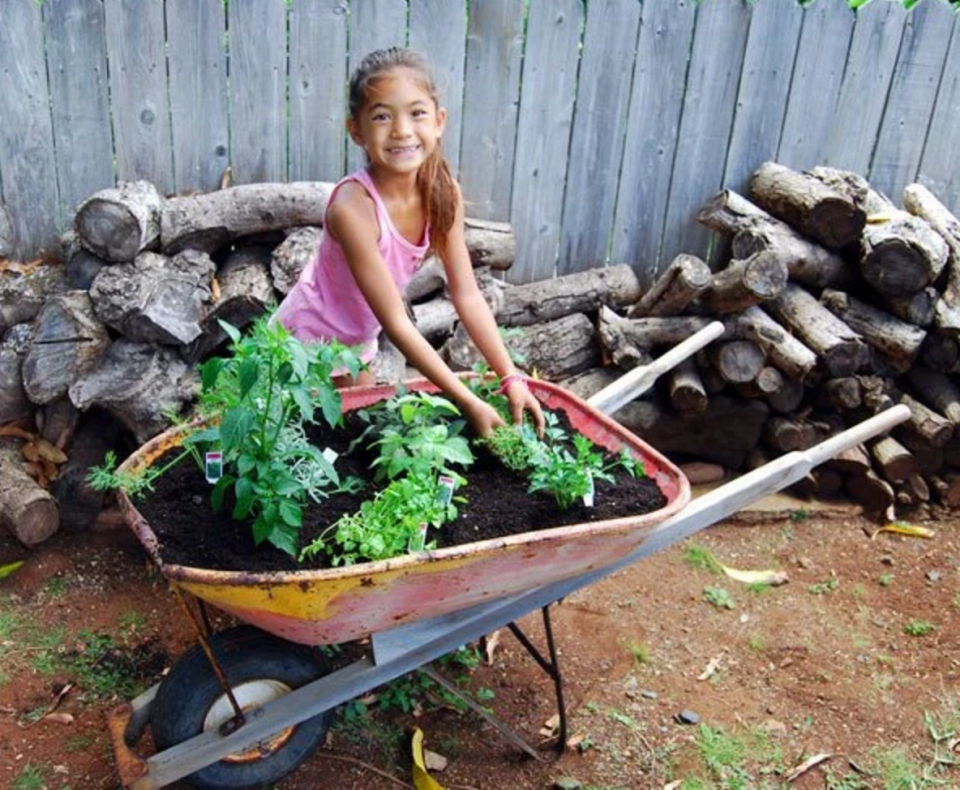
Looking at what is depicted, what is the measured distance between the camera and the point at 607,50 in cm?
381

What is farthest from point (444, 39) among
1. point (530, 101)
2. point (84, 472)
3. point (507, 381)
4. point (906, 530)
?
point (906, 530)

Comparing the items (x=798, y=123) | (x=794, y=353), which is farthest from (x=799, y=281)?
(x=798, y=123)

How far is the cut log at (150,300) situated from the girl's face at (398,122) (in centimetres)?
114

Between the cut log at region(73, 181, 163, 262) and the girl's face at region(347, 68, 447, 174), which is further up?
the girl's face at region(347, 68, 447, 174)

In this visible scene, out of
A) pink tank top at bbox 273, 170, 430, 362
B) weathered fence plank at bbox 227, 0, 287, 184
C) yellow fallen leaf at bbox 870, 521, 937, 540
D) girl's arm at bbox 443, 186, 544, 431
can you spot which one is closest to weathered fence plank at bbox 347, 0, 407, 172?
weathered fence plank at bbox 227, 0, 287, 184

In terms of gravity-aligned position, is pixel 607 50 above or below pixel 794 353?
above

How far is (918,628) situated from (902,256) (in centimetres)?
150

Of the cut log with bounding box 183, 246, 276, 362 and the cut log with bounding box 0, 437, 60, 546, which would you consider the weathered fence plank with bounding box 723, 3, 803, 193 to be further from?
the cut log with bounding box 0, 437, 60, 546

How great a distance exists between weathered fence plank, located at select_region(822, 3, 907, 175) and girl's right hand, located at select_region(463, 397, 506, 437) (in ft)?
9.21

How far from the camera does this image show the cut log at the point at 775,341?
3637 mm

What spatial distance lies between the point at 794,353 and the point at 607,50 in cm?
152

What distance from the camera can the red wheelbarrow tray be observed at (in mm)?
1774

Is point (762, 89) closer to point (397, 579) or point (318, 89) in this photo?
point (318, 89)

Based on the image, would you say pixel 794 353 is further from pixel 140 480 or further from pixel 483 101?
pixel 140 480
